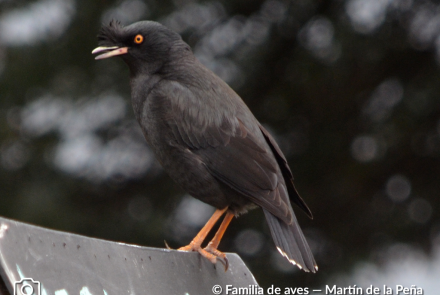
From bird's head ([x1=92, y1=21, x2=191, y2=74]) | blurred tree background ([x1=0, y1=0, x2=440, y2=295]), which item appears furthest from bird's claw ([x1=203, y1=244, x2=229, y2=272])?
blurred tree background ([x1=0, y1=0, x2=440, y2=295])

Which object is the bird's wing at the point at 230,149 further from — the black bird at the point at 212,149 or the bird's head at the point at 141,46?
the bird's head at the point at 141,46

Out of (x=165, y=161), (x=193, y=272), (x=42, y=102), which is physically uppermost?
(x=165, y=161)

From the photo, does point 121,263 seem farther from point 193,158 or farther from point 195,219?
point 195,219

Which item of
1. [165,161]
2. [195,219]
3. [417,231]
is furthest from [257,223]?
[165,161]

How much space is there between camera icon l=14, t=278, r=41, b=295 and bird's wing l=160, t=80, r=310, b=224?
66.1 inches

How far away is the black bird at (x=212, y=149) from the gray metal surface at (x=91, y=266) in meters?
0.39

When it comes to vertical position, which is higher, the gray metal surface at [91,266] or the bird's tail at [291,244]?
the gray metal surface at [91,266]

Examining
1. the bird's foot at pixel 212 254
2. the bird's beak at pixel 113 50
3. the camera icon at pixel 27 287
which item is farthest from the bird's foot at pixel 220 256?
the camera icon at pixel 27 287

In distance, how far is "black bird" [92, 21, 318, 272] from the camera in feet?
12.4

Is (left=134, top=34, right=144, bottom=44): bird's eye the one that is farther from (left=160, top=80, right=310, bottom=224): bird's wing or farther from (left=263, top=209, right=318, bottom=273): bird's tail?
(left=263, top=209, right=318, bottom=273): bird's tail

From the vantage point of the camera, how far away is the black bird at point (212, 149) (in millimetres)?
3783

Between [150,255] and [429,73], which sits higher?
[150,255]

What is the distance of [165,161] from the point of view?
12.8ft

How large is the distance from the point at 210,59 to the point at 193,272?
443 centimetres
